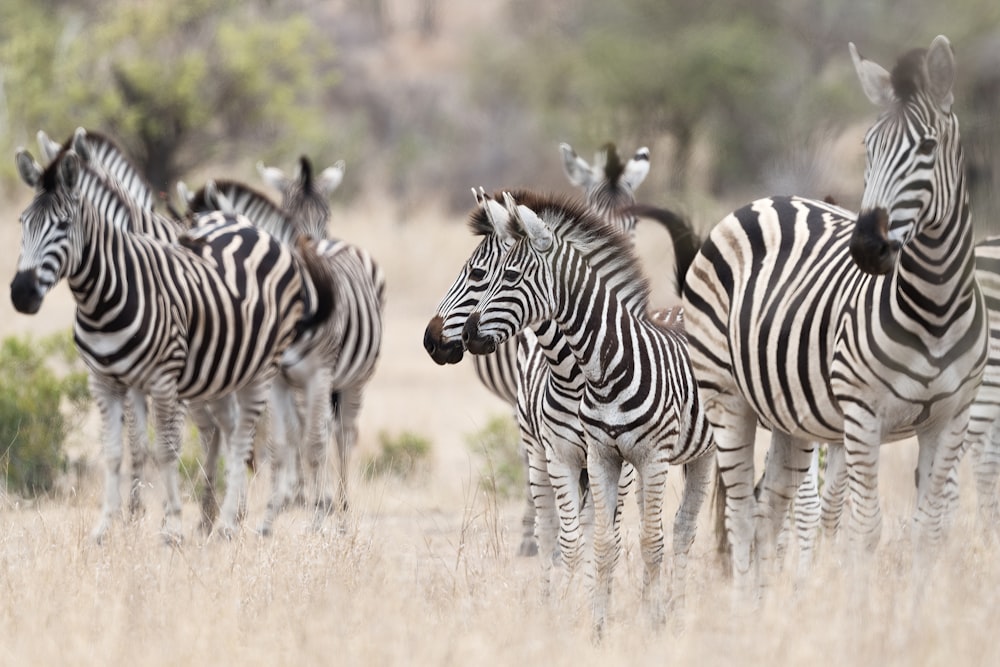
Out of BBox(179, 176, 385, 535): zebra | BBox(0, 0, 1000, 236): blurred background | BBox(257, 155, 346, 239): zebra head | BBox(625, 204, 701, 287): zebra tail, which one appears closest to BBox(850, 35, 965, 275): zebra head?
BBox(625, 204, 701, 287): zebra tail

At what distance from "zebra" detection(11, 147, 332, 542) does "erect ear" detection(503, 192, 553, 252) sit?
2604mm

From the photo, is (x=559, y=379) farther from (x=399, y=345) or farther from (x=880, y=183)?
(x=399, y=345)

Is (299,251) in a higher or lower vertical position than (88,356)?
higher

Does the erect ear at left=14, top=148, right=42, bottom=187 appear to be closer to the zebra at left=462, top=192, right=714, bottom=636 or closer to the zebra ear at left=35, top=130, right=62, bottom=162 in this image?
the zebra ear at left=35, top=130, right=62, bottom=162

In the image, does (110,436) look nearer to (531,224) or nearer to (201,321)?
(201,321)

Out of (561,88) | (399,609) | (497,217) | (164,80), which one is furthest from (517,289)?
(561,88)

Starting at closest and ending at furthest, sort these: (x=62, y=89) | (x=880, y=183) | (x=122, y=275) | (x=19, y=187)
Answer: (x=880, y=183), (x=122, y=275), (x=19, y=187), (x=62, y=89)

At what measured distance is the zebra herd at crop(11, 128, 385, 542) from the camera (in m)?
7.48

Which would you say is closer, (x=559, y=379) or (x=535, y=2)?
(x=559, y=379)

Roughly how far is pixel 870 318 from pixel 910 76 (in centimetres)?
88

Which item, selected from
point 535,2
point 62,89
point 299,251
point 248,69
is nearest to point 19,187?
point 62,89

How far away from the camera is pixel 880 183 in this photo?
14.9 feet

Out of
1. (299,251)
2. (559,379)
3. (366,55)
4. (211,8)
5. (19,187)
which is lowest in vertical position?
(559,379)

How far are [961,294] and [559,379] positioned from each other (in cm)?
169
